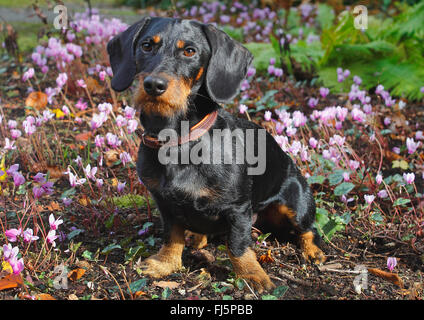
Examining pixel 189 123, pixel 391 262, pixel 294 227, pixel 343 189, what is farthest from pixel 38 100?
pixel 391 262

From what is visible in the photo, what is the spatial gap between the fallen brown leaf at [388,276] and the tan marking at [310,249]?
34 centimetres

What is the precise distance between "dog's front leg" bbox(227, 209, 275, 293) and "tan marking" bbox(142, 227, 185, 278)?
37 cm

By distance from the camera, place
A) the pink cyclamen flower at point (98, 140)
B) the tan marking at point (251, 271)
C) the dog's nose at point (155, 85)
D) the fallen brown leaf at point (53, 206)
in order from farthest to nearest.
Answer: the fallen brown leaf at point (53, 206) → the pink cyclamen flower at point (98, 140) → the tan marking at point (251, 271) → the dog's nose at point (155, 85)

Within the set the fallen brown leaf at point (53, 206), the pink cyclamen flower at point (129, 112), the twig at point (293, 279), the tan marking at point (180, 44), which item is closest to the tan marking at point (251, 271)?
the twig at point (293, 279)

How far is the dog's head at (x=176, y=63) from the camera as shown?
97.5 inches

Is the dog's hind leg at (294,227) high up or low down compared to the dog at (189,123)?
down

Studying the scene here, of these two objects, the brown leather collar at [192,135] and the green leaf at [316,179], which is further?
the green leaf at [316,179]

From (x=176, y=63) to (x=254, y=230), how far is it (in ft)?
4.97

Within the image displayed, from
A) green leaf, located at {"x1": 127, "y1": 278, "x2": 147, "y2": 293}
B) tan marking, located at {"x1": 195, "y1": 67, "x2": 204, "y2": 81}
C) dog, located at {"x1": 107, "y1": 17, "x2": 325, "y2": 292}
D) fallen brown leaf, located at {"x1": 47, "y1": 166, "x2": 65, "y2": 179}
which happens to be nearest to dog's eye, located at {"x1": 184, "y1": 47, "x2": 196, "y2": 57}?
dog, located at {"x1": 107, "y1": 17, "x2": 325, "y2": 292}

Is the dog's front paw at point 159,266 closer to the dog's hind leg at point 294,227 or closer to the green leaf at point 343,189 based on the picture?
the dog's hind leg at point 294,227

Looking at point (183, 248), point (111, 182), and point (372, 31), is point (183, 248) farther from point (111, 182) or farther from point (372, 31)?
point (372, 31)

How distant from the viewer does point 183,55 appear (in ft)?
8.64

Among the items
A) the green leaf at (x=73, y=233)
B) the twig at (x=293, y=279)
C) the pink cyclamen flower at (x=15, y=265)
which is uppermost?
the pink cyclamen flower at (x=15, y=265)

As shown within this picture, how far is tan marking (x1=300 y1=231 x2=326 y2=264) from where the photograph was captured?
316 centimetres
